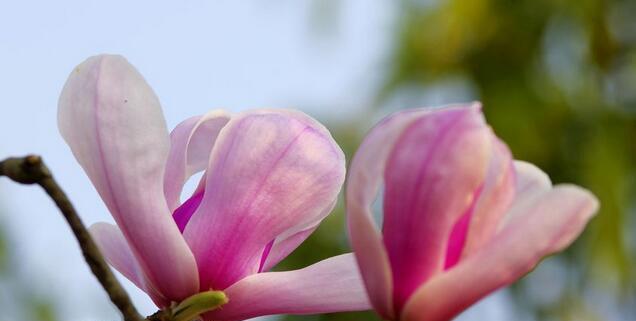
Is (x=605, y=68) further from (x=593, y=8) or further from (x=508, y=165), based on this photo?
(x=508, y=165)

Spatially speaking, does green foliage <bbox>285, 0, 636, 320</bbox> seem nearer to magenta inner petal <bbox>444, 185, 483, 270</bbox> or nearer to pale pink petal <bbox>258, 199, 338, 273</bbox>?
pale pink petal <bbox>258, 199, 338, 273</bbox>

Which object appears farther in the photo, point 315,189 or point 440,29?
point 440,29

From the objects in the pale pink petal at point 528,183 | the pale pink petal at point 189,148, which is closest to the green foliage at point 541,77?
the pale pink petal at point 189,148

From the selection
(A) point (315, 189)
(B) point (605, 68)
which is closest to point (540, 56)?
(B) point (605, 68)

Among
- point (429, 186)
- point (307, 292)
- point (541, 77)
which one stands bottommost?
point (541, 77)

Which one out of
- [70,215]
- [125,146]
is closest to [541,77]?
[125,146]

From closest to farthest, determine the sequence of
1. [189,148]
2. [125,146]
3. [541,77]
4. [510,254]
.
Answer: [510,254] → [125,146] → [189,148] → [541,77]

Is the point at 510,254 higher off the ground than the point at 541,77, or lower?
higher

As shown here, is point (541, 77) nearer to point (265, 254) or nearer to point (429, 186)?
point (265, 254)
